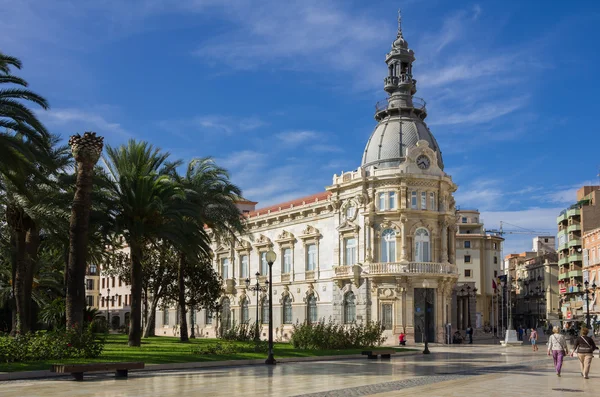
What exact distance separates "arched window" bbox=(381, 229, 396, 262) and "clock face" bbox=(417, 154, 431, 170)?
5.41 metres

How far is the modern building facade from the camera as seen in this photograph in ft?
305

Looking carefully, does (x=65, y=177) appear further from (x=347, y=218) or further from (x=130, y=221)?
(x=347, y=218)

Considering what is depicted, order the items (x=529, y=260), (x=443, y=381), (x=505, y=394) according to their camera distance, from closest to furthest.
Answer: (x=505, y=394) → (x=443, y=381) → (x=529, y=260)

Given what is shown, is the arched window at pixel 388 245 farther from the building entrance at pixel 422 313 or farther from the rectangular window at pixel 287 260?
the rectangular window at pixel 287 260

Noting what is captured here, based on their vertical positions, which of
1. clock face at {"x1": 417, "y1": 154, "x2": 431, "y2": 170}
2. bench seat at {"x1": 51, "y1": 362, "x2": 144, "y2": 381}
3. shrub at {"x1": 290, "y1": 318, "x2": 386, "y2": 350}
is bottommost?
shrub at {"x1": 290, "y1": 318, "x2": 386, "y2": 350}

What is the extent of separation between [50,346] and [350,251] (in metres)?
33.0

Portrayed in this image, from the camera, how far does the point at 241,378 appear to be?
2214 centimetres

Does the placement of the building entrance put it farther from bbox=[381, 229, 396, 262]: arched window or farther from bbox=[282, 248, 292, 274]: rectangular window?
bbox=[282, 248, 292, 274]: rectangular window

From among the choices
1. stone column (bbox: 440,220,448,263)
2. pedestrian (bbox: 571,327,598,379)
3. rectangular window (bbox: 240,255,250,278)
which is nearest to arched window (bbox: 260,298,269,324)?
rectangular window (bbox: 240,255,250,278)

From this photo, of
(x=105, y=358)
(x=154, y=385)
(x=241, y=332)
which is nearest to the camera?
(x=154, y=385)

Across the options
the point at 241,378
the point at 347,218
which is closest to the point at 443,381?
the point at 241,378

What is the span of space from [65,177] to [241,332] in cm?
1400

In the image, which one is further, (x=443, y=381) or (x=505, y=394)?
(x=443, y=381)

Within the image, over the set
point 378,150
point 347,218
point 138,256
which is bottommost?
point 138,256
